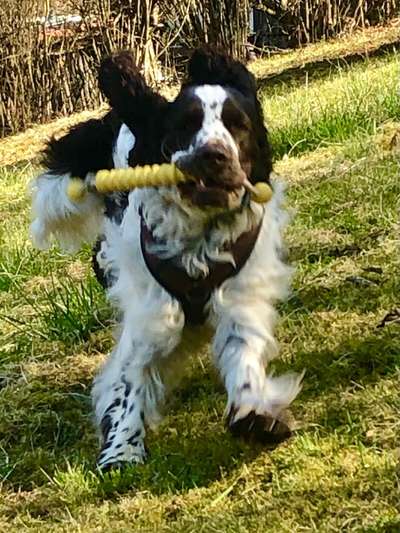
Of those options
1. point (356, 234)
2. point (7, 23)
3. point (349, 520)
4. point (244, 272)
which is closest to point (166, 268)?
point (244, 272)

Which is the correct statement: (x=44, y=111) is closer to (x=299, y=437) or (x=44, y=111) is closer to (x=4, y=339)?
(x=4, y=339)

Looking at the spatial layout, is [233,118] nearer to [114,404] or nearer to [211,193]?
[211,193]

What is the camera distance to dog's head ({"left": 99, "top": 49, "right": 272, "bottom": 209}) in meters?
3.06

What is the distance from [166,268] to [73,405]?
2.22 feet

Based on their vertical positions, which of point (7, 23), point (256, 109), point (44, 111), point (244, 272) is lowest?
point (44, 111)

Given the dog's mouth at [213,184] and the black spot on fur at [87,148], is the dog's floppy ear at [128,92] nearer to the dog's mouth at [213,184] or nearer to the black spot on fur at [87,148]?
the dog's mouth at [213,184]

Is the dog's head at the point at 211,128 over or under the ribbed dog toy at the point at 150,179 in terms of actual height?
over

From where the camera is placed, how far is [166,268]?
129 inches

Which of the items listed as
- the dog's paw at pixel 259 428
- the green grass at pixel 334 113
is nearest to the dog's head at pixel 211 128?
the dog's paw at pixel 259 428

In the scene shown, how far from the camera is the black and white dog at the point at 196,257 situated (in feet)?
10.2

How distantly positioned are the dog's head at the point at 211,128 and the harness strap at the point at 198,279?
0.15 meters

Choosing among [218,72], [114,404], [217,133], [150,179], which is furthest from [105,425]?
[218,72]

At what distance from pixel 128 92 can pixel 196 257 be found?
55cm

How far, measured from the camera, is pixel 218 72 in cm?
341
